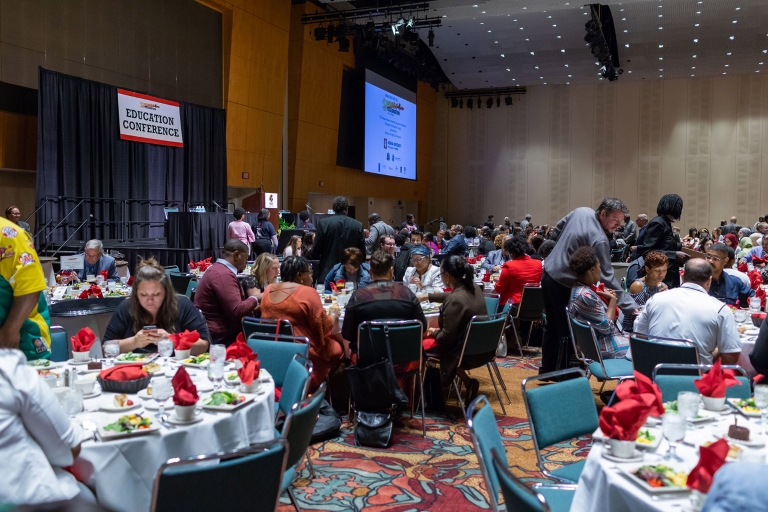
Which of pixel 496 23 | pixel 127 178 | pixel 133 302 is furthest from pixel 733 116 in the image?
pixel 133 302

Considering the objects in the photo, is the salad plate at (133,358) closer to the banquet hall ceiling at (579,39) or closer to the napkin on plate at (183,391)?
the napkin on plate at (183,391)

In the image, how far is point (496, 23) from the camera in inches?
618

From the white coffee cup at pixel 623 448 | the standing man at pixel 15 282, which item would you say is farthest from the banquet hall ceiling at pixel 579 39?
the white coffee cup at pixel 623 448

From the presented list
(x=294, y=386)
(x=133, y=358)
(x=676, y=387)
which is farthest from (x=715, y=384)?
(x=133, y=358)

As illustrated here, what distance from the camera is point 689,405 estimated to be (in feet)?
7.93

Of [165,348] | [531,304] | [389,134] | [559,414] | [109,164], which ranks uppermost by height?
[389,134]

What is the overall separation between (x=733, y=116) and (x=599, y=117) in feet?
13.1

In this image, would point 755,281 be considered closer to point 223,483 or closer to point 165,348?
point 165,348

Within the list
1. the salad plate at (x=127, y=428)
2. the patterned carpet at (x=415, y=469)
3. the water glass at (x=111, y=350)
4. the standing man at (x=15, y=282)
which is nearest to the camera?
the salad plate at (x=127, y=428)

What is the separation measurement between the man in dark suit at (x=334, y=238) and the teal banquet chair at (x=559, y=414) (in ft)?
15.5

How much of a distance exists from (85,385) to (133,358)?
0.66 metres

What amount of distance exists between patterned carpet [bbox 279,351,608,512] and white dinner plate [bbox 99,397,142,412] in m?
1.14

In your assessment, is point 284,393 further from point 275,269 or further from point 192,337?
point 275,269

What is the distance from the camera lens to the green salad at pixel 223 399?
8.52ft
